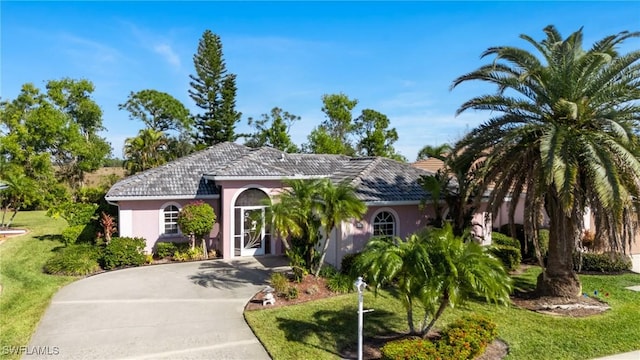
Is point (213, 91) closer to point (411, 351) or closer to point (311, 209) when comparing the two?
point (311, 209)

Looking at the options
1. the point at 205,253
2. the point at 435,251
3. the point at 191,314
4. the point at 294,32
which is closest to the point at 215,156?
the point at 205,253

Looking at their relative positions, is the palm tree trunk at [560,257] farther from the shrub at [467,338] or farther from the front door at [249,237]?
the front door at [249,237]

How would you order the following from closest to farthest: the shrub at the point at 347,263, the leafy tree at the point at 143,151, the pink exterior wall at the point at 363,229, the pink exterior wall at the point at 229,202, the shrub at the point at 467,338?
1. the shrub at the point at 467,338
2. the shrub at the point at 347,263
3. the pink exterior wall at the point at 363,229
4. the pink exterior wall at the point at 229,202
5. the leafy tree at the point at 143,151

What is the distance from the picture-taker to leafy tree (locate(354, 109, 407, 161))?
173 feet

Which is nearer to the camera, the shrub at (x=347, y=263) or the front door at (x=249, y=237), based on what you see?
the shrub at (x=347, y=263)

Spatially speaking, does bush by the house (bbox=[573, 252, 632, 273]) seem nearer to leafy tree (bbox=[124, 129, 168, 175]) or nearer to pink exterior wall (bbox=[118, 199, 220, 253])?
pink exterior wall (bbox=[118, 199, 220, 253])

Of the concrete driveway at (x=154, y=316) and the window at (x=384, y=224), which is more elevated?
the window at (x=384, y=224)

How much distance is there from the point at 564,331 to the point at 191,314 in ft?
35.3

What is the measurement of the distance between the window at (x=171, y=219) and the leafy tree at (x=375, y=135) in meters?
34.6

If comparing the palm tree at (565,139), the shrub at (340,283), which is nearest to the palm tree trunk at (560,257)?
the palm tree at (565,139)

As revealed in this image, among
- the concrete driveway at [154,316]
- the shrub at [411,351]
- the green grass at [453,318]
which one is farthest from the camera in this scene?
the green grass at [453,318]

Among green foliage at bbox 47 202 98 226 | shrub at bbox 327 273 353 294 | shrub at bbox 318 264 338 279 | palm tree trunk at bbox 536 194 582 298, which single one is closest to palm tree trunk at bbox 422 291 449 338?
shrub at bbox 327 273 353 294

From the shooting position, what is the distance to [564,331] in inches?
461

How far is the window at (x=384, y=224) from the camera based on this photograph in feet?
59.4
